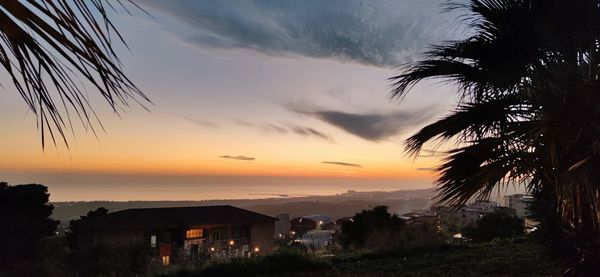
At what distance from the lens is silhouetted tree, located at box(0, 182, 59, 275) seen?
2238 cm

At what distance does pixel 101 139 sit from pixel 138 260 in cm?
1182

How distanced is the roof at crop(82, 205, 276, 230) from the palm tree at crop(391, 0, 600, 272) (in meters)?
36.5

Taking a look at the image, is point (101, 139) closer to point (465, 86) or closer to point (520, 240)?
point (465, 86)

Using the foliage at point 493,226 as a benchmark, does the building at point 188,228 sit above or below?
below

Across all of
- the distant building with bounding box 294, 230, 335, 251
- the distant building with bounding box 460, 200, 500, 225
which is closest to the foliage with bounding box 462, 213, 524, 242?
the distant building with bounding box 460, 200, 500, 225

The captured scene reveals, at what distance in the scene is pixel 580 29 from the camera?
12.3ft

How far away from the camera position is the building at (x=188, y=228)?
3553 centimetres

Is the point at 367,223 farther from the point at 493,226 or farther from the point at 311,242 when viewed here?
the point at 311,242

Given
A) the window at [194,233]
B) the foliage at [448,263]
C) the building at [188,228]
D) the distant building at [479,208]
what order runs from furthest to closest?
the window at [194,233] → the building at [188,228] → the foliage at [448,263] → the distant building at [479,208]

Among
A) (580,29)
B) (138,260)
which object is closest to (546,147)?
(580,29)

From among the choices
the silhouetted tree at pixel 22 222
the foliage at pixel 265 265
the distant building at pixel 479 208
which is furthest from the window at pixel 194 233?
the foliage at pixel 265 265

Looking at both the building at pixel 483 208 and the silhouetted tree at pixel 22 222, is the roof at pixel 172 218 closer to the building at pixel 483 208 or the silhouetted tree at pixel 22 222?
the silhouetted tree at pixel 22 222

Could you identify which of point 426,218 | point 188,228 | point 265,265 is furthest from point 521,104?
point 188,228

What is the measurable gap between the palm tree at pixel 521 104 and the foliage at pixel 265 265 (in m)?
4.32
